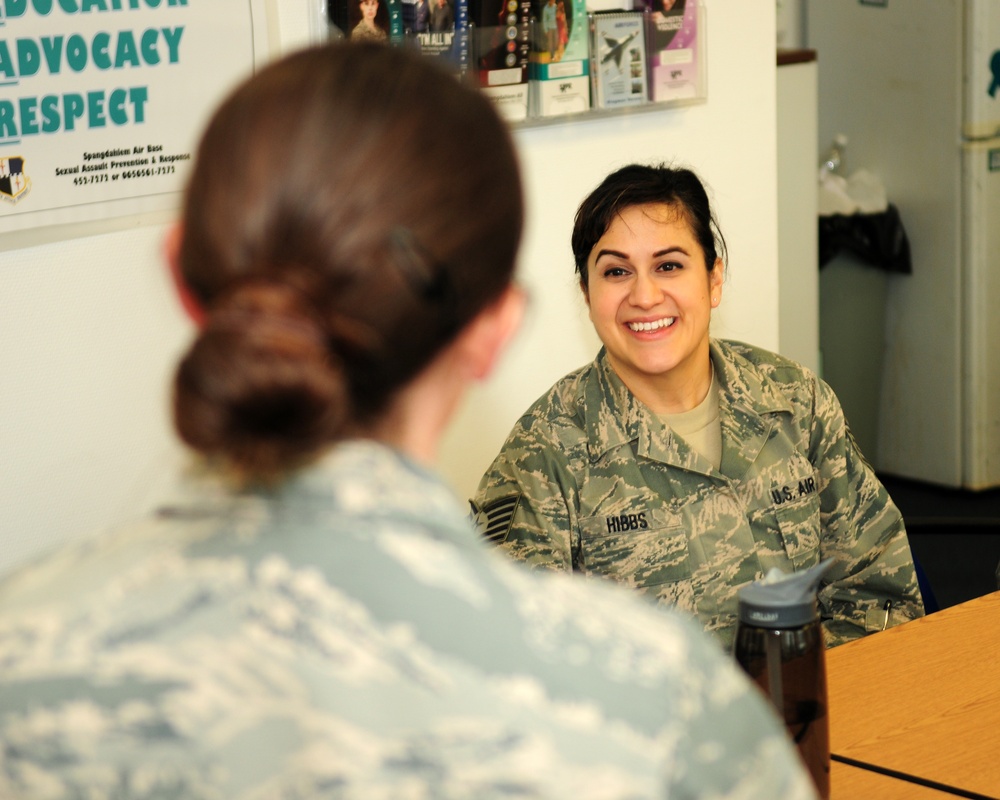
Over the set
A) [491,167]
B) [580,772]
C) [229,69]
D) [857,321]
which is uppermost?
[229,69]

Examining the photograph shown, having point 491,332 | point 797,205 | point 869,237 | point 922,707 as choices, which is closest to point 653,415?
point 922,707

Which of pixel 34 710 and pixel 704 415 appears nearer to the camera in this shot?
pixel 34 710

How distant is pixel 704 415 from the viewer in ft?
7.26

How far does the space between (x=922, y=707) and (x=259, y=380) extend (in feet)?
3.81

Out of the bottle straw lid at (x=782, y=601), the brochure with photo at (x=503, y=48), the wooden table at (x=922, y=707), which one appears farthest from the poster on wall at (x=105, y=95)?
the wooden table at (x=922, y=707)

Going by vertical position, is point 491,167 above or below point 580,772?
above

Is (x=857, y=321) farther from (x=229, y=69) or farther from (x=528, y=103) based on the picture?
(x=229, y=69)

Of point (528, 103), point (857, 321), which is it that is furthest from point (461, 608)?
point (857, 321)

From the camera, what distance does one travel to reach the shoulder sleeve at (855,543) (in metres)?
2.08

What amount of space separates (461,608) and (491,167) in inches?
9.5

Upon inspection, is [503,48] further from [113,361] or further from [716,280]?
[113,361]

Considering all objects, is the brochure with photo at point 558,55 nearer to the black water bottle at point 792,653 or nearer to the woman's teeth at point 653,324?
the woman's teeth at point 653,324

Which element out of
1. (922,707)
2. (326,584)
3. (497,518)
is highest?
(326,584)

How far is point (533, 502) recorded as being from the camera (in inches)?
80.7
